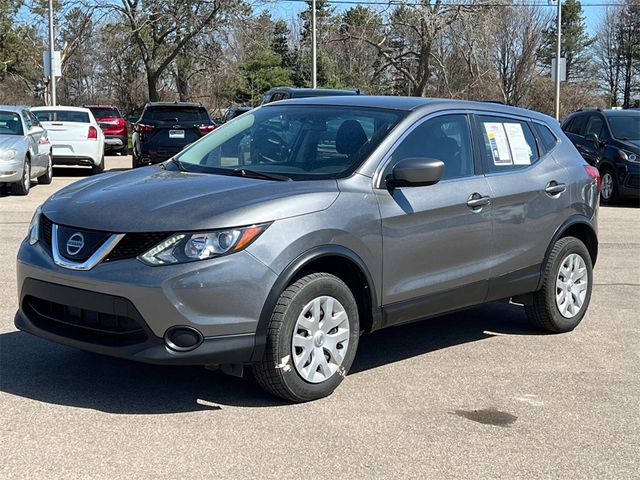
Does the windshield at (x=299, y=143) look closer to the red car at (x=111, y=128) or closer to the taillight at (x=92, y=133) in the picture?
the taillight at (x=92, y=133)

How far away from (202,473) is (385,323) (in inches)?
68.5

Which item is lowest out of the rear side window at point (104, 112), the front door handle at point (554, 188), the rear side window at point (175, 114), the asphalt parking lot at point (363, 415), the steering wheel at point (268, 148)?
the asphalt parking lot at point (363, 415)

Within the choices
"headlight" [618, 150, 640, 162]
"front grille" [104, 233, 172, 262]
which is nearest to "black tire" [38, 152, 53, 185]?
"headlight" [618, 150, 640, 162]

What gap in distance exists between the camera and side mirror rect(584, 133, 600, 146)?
16.2 m

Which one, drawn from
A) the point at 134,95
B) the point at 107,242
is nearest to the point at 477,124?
the point at 107,242

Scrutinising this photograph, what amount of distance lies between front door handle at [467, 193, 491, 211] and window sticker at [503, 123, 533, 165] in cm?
61

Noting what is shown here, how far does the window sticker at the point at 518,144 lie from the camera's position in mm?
6285

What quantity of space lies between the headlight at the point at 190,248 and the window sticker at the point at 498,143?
94.9 inches

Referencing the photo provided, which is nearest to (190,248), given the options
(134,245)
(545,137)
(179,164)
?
(134,245)

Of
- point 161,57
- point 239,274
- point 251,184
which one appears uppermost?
point 161,57

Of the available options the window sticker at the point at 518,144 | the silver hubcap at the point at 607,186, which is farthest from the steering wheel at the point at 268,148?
the silver hubcap at the point at 607,186

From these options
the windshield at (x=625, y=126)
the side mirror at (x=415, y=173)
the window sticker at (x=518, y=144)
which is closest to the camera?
the side mirror at (x=415, y=173)

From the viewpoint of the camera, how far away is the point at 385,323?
5.25 metres

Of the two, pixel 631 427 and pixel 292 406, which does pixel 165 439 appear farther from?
pixel 631 427
